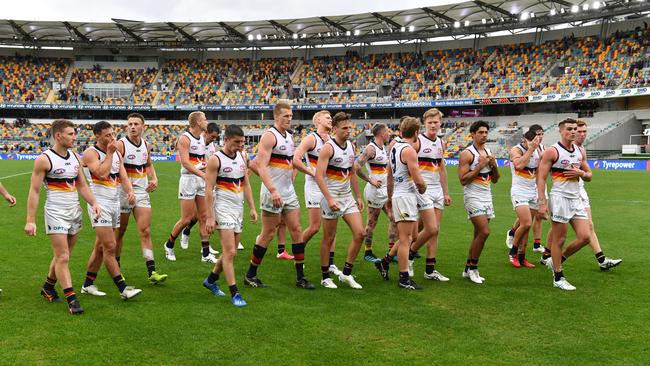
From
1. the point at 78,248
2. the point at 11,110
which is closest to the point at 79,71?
the point at 11,110

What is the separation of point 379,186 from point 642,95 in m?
43.7

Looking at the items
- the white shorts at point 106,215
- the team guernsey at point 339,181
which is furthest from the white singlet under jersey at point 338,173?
the white shorts at point 106,215

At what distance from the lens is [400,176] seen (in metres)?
7.54

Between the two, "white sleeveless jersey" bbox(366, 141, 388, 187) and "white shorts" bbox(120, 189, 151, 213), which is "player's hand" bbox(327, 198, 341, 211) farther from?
"white shorts" bbox(120, 189, 151, 213)

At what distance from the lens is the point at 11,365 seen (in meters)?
4.73

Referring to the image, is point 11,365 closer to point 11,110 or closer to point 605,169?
point 605,169

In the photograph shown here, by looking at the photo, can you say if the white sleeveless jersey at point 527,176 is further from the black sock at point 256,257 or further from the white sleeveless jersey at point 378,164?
the black sock at point 256,257

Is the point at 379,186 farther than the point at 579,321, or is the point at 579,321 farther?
the point at 379,186

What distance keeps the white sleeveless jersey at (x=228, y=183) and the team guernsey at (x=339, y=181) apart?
1326 mm

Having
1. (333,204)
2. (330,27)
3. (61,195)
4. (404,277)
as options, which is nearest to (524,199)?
(404,277)

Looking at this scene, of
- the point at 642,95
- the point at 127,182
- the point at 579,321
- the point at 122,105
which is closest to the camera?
the point at 579,321

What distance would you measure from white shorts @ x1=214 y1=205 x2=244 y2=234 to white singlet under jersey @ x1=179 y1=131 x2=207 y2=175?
3.25 m

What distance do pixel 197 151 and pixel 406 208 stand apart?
453cm

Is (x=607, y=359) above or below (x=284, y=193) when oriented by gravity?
below
